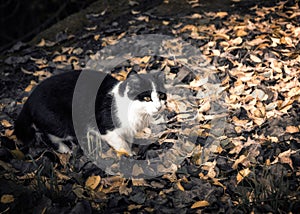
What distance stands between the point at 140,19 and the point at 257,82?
227 centimetres

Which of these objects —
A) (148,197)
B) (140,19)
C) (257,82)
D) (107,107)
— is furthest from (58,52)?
(148,197)

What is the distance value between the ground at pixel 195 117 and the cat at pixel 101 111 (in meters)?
0.13

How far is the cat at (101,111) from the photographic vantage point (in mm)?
3408

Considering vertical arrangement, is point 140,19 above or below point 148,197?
above

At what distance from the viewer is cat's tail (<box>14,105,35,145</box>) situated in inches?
143

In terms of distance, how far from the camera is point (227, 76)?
13.4 ft

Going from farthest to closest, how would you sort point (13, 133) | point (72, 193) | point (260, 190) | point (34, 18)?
point (34, 18)
point (13, 133)
point (72, 193)
point (260, 190)

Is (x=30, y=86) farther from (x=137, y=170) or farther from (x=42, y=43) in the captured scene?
(x=137, y=170)

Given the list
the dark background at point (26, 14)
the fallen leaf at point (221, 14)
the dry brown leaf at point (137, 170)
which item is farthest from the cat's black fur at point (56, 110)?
the dark background at point (26, 14)

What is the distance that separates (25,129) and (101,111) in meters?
0.68

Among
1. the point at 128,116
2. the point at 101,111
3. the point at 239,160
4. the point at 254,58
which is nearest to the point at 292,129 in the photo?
the point at 239,160

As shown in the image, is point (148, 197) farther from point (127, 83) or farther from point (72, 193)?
point (127, 83)

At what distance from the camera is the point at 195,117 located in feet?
12.3

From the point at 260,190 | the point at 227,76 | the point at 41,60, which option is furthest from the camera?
the point at 41,60
